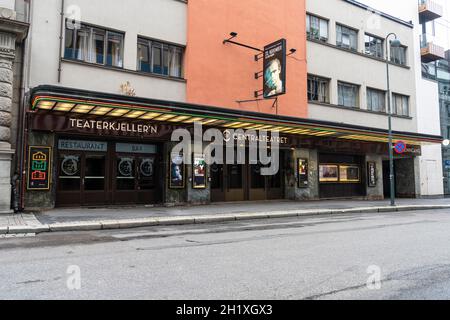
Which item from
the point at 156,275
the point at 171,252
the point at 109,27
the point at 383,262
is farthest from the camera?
the point at 109,27

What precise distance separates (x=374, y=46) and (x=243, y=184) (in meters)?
14.4

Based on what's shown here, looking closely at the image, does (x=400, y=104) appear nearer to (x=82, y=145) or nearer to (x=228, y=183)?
(x=228, y=183)

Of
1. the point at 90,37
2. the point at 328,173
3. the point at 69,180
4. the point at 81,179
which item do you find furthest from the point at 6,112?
the point at 328,173

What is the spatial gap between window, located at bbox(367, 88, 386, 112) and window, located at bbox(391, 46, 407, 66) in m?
3.03

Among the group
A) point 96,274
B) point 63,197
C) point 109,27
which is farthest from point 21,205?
point 96,274

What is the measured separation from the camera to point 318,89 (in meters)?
22.7

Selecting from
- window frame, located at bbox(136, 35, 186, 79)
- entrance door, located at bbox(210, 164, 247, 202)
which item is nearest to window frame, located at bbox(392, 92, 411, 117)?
entrance door, located at bbox(210, 164, 247, 202)

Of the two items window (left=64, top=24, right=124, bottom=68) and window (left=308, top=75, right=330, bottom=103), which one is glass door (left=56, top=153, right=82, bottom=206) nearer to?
window (left=64, top=24, right=124, bottom=68)

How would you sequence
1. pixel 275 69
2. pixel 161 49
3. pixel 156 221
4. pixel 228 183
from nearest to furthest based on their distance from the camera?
1. pixel 156 221
2. pixel 161 49
3. pixel 275 69
4. pixel 228 183

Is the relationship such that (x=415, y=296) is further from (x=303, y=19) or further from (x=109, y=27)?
(x=303, y=19)

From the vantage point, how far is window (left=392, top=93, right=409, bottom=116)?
26.7 metres

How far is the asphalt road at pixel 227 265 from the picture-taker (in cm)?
466

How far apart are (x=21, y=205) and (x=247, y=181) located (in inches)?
412

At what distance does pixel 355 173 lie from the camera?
79.2ft
